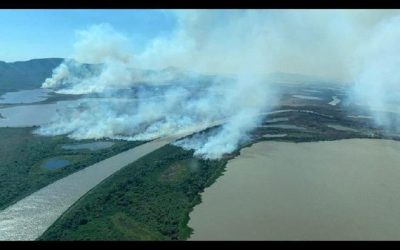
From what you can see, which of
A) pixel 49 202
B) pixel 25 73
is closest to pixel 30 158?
pixel 49 202

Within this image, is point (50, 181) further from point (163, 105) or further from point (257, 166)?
point (163, 105)

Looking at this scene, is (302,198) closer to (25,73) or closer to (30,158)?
(30,158)

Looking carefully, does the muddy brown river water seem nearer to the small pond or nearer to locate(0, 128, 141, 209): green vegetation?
locate(0, 128, 141, 209): green vegetation

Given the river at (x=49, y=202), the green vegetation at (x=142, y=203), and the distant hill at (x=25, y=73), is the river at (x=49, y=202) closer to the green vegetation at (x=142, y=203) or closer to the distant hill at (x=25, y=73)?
the green vegetation at (x=142, y=203)

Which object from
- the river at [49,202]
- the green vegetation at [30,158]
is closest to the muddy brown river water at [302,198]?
the river at [49,202]

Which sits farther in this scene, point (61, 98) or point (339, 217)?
point (61, 98)
